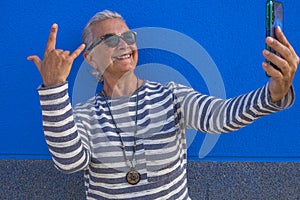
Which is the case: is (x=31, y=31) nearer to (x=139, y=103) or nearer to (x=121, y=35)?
(x=121, y=35)

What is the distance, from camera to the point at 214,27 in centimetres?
223

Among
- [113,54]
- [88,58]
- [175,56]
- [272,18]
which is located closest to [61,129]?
[113,54]

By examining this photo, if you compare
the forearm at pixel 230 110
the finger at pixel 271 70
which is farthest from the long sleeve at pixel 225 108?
the finger at pixel 271 70

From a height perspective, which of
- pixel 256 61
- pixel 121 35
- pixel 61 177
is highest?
pixel 121 35

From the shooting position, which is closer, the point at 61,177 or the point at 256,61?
the point at 256,61

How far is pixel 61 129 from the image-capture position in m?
1.53

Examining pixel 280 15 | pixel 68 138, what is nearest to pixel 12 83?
pixel 68 138

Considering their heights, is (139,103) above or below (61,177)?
above

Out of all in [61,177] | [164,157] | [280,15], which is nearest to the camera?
[280,15]

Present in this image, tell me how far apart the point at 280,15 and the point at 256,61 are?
0.77 m

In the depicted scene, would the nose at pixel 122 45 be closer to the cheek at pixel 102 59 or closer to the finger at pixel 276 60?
the cheek at pixel 102 59

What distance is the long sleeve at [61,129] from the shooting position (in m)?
1.45

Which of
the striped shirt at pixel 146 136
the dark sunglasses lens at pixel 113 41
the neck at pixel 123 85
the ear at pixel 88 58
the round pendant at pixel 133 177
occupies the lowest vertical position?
the round pendant at pixel 133 177

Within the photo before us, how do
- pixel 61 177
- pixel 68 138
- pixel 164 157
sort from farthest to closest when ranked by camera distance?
1. pixel 61 177
2. pixel 164 157
3. pixel 68 138
